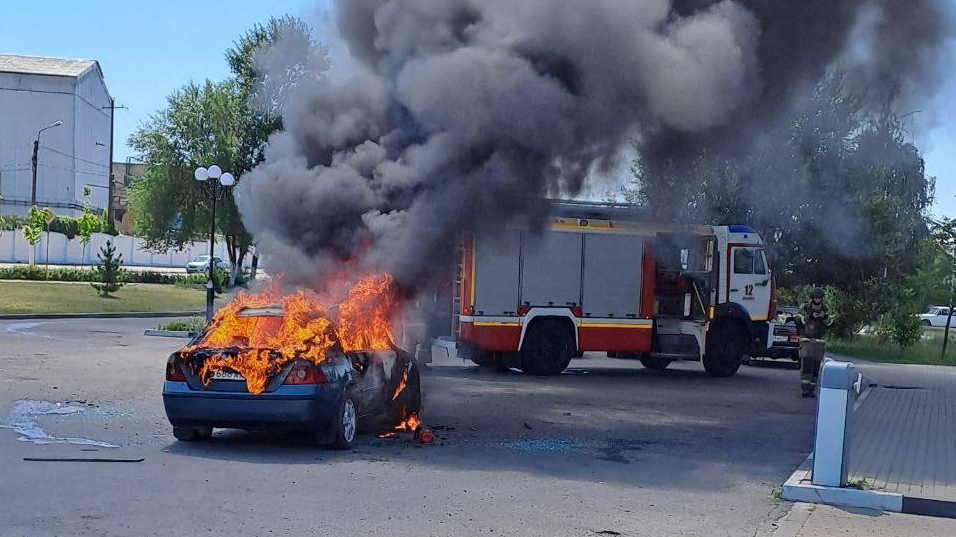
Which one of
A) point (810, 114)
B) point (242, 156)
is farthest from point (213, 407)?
point (242, 156)

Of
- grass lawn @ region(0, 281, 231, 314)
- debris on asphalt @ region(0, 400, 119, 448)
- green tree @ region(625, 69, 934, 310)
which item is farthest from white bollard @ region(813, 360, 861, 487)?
grass lawn @ region(0, 281, 231, 314)

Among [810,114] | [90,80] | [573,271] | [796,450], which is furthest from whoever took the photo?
[90,80]

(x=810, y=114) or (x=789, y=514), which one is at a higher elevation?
(x=810, y=114)

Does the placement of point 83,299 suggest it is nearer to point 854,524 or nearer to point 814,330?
A: point 814,330

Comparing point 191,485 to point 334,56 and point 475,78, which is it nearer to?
point 475,78

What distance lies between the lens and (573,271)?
17.5m

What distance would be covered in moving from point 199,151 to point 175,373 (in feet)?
119

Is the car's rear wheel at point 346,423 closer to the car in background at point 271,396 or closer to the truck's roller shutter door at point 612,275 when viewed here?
the car in background at point 271,396

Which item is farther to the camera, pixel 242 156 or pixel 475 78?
pixel 242 156

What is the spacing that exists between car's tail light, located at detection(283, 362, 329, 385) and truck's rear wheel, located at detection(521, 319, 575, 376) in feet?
27.9

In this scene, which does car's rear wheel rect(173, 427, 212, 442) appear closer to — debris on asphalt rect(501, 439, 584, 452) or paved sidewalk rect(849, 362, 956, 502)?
debris on asphalt rect(501, 439, 584, 452)

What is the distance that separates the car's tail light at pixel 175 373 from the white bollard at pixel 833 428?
556 centimetres

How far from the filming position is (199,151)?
144 ft

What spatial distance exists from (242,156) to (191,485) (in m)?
34.5
